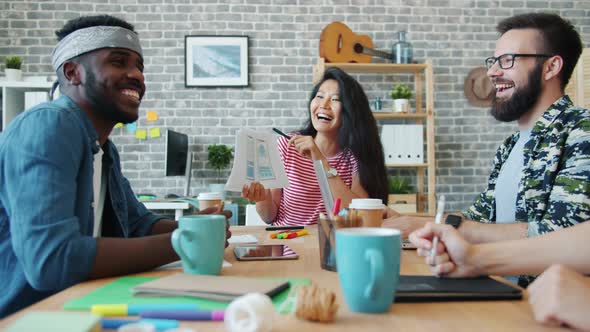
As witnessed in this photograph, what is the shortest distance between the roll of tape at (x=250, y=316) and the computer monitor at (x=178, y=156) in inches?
139

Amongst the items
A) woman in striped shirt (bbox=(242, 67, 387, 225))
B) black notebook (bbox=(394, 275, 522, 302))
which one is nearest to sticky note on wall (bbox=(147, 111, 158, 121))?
woman in striped shirt (bbox=(242, 67, 387, 225))

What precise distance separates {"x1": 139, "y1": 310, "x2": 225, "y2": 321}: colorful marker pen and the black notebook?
0.95 feet

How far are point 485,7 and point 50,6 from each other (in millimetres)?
4142

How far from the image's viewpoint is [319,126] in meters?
2.42

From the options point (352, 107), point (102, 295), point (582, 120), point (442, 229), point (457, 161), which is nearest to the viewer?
point (102, 295)

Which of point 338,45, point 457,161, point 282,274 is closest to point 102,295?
point 282,274

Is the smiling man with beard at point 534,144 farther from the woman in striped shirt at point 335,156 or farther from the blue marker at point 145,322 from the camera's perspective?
the blue marker at point 145,322

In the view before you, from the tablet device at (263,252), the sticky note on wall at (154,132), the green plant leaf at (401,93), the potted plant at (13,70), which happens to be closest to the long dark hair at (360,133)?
the tablet device at (263,252)

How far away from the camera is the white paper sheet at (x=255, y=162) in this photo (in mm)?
1564

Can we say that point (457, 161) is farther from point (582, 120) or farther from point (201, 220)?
point (201, 220)

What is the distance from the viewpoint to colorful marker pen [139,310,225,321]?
2.26 ft

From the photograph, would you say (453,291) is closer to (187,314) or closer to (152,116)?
(187,314)

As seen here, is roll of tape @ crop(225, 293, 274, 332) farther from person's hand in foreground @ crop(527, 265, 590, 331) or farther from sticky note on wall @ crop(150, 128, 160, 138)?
sticky note on wall @ crop(150, 128, 160, 138)

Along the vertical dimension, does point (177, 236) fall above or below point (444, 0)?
below
